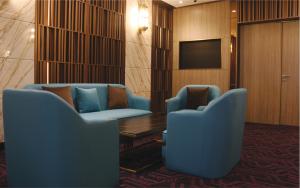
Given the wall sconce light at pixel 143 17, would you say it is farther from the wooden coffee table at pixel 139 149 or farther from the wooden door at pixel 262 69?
the wooden coffee table at pixel 139 149

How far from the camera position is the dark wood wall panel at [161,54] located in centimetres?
678

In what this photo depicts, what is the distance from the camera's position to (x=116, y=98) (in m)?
4.68

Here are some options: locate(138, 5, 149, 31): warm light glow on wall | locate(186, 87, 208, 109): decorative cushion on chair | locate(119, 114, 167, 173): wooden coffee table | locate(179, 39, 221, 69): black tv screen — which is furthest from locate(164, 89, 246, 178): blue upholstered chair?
locate(179, 39, 221, 69): black tv screen

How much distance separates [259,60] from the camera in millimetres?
6387

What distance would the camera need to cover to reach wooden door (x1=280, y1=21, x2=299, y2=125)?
5992 mm

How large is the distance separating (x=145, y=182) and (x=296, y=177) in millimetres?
1492

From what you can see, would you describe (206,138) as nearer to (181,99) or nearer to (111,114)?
(111,114)

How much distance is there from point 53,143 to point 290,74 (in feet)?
18.6

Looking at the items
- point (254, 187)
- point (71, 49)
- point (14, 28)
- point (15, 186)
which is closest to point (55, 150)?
point (15, 186)

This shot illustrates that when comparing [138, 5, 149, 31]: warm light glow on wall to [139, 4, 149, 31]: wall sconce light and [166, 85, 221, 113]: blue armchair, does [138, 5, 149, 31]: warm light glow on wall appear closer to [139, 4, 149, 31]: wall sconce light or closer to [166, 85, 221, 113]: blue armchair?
[139, 4, 149, 31]: wall sconce light

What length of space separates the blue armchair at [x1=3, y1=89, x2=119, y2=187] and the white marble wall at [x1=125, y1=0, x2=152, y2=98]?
3.81 meters

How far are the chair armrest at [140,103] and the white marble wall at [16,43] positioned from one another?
1738 mm

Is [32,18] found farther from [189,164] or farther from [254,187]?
[254,187]

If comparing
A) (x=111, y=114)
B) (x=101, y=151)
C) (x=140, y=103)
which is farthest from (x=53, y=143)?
(x=140, y=103)
